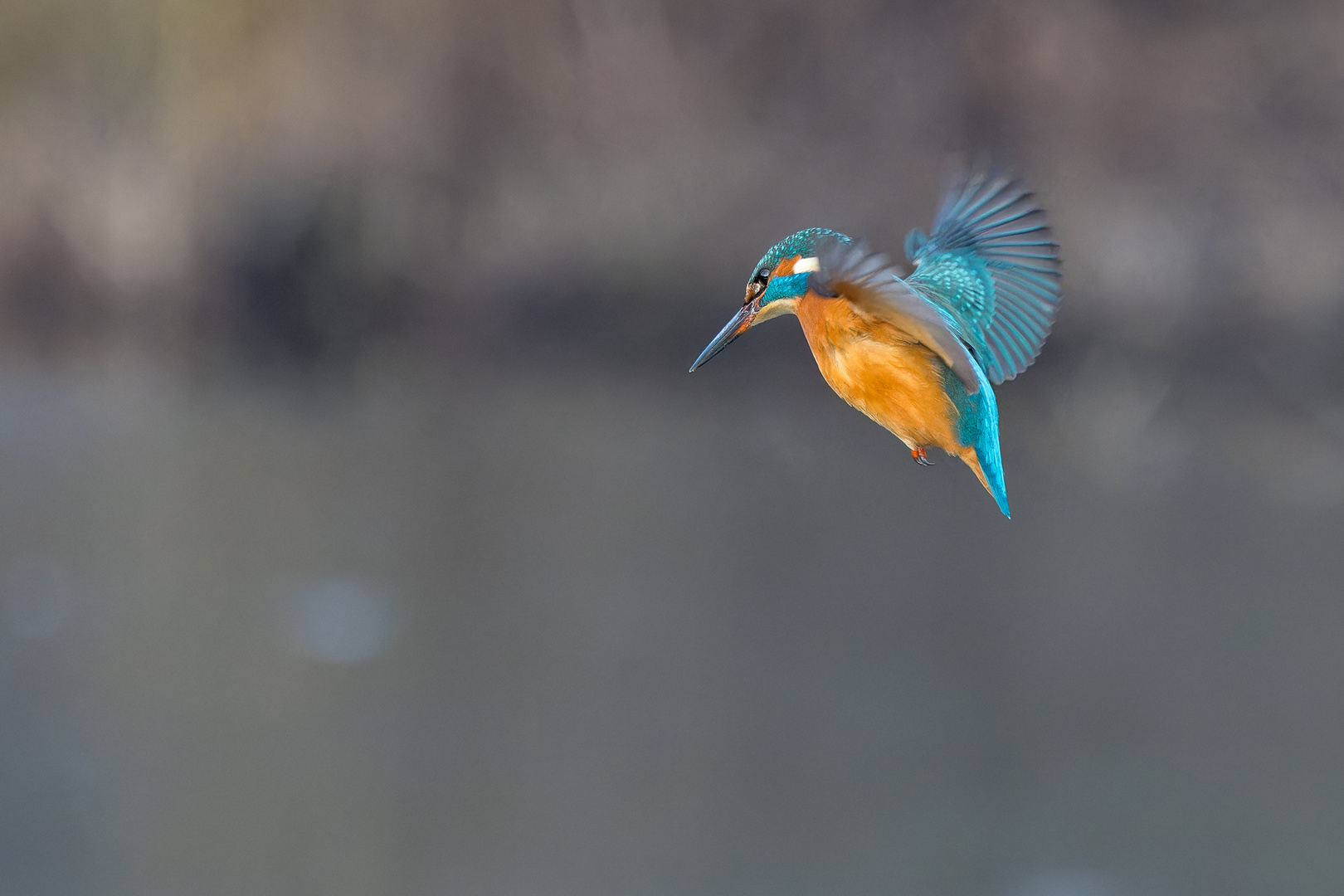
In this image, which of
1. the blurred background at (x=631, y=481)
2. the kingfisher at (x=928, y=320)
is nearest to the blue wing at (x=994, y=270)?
the kingfisher at (x=928, y=320)

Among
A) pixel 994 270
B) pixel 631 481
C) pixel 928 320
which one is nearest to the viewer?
pixel 928 320

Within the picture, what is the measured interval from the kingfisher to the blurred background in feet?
18.8

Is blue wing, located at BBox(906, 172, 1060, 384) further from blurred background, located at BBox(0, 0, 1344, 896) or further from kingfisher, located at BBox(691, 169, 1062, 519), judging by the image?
blurred background, located at BBox(0, 0, 1344, 896)

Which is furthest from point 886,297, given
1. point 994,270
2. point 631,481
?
point 631,481

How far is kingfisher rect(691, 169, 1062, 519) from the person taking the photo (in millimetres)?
385

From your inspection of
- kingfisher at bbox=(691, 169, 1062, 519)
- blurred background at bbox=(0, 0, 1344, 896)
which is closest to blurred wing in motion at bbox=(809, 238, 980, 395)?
kingfisher at bbox=(691, 169, 1062, 519)

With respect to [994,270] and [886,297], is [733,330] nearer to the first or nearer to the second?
[886,297]

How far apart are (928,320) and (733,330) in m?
0.06

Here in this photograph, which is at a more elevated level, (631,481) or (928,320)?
(928,320)

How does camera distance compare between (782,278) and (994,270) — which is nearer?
(782,278)

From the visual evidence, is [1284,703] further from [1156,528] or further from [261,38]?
[261,38]

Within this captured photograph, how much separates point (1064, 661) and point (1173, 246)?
2872mm

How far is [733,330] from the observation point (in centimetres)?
40

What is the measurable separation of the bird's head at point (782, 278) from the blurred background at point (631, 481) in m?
5.85
